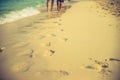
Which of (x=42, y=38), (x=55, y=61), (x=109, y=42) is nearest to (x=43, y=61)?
(x=55, y=61)

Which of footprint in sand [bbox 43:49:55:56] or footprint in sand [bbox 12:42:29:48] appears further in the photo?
footprint in sand [bbox 12:42:29:48]

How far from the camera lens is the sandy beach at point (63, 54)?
311cm

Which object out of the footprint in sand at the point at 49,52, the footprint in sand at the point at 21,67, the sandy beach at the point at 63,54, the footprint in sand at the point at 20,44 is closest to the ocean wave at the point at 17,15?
the sandy beach at the point at 63,54

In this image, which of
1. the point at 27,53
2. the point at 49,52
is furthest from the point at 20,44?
the point at 49,52

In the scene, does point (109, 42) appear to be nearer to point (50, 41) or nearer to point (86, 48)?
point (86, 48)

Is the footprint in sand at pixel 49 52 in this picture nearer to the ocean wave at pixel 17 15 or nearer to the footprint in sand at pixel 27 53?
the footprint in sand at pixel 27 53

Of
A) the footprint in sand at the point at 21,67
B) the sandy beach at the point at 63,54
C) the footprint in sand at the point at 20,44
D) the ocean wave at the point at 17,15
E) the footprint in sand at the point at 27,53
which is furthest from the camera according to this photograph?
the ocean wave at the point at 17,15

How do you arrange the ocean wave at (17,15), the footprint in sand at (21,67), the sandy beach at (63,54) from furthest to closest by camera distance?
the ocean wave at (17,15) → the footprint in sand at (21,67) → the sandy beach at (63,54)

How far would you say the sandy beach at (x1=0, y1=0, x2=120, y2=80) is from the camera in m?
3.11

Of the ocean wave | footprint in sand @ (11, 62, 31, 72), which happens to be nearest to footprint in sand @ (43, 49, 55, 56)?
footprint in sand @ (11, 62, 31, 72)

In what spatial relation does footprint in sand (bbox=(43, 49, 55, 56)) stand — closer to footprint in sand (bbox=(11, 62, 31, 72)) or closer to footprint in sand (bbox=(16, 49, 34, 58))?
footprint in sand (bbox=(16, 49, 34, 58))

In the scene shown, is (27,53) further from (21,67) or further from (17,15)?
(17,15)

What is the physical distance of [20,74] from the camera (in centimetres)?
313

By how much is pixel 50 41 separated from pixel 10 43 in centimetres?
90
